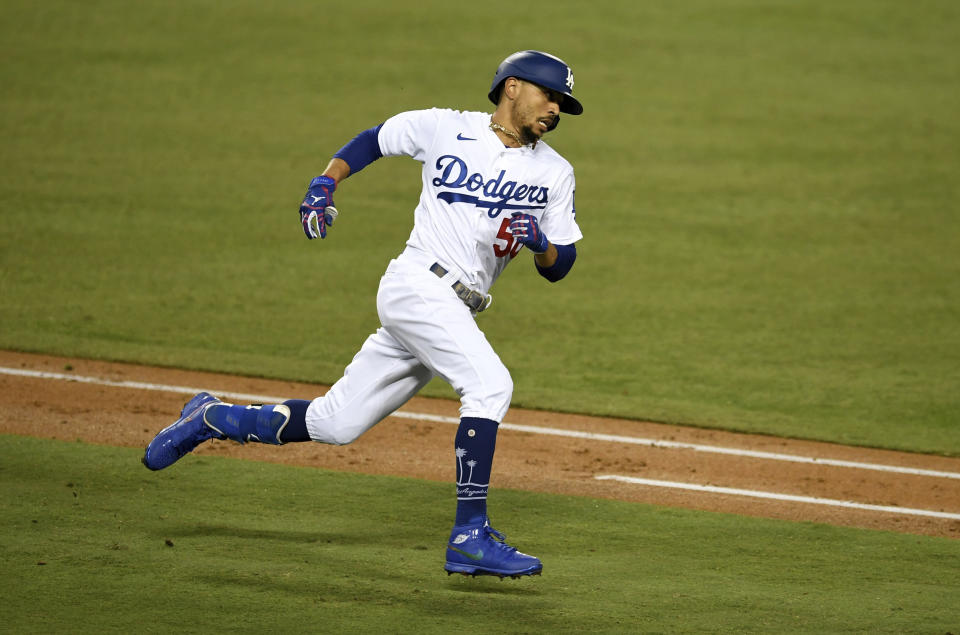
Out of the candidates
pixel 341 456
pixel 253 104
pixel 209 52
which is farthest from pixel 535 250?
pixel 209 52

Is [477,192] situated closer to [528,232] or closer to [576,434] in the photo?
[528,232]

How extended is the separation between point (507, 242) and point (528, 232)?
226 millimetres

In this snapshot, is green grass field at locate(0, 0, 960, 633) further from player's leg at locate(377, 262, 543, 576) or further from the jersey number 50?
the jersey number 50

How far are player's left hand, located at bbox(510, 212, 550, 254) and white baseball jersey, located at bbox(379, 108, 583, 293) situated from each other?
0.14 metres

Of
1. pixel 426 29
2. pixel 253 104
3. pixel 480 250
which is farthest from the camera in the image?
pixel 426 29

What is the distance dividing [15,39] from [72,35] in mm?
758

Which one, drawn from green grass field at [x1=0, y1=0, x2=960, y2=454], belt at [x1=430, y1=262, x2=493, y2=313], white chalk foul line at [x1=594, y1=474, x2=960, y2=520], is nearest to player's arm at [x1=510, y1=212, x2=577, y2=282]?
belt at [x1=430, y1=262, x2=493, y2=313]

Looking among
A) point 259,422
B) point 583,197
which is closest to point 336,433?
point 259,422

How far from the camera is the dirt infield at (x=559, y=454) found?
643 centimetres

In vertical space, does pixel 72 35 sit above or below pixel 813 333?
above

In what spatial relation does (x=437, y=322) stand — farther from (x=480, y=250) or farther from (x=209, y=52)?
(x=209, y=52)

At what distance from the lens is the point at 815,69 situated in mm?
16938

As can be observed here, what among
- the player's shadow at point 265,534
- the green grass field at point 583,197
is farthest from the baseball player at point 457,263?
the green grass field at point 583,197

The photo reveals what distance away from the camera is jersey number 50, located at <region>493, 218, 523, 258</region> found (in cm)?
481
